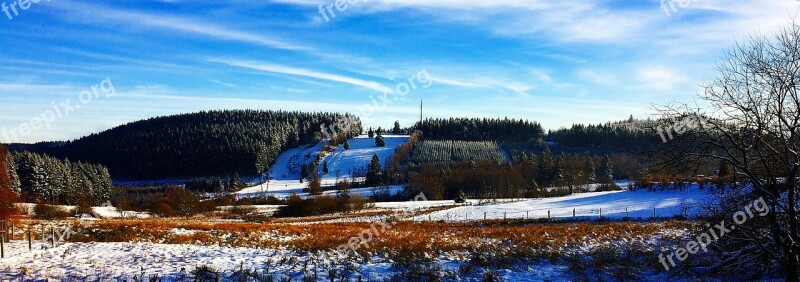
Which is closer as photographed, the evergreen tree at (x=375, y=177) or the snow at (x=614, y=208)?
the snow at (x=614, y=208)

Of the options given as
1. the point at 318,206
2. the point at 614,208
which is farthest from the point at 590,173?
the point at 318,206

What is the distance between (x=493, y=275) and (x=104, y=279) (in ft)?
39.7

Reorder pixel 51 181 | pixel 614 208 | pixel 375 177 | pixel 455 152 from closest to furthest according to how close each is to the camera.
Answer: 1. pixel 614 208
2. pixel 51 181
3. pixel 375 177
4. pixel 455 152

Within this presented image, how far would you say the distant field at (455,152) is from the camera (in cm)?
16412

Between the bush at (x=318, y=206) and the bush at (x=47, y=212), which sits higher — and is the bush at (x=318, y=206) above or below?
below

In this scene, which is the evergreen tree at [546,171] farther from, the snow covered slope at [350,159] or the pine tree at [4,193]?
the pine tree at [4,193]

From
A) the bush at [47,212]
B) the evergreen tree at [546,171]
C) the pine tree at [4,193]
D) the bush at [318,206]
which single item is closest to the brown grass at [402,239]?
the pine tree at [4,193]

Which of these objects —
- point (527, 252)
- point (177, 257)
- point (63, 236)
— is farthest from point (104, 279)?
point (527, 252)

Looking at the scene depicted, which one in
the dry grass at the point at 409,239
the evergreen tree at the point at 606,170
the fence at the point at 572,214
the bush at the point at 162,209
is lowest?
the bush at the point at 162,209

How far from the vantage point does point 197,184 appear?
15800 centimetres

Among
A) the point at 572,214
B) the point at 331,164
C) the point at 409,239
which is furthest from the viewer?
the point at 331,164

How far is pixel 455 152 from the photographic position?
17325cm

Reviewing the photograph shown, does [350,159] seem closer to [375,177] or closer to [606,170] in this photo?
[375,177]

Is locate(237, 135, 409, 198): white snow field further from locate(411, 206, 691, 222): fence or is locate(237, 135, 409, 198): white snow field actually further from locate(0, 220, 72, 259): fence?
locate(0, 220, 72, 259): fence
